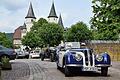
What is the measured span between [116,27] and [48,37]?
180 feet

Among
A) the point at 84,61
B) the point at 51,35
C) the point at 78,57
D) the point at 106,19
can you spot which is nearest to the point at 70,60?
the point at 78,57

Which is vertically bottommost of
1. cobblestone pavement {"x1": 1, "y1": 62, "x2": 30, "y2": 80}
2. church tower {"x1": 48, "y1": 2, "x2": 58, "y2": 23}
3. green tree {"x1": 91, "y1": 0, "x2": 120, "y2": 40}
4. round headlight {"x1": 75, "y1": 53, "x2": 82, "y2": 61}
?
cobblestone pavement {"x1": 1, "y1": 62, "x2": 30, "y2": 80}

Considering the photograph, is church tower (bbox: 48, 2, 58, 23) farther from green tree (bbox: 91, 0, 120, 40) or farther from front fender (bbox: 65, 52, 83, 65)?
front fender (bbox: 65, 52, 83, 65)

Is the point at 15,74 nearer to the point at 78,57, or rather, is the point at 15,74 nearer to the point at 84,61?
the point at 78,57

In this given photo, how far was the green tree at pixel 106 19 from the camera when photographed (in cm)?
3456

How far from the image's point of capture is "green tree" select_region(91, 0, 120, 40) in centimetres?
3456

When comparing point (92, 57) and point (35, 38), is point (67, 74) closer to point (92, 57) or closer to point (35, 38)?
point (92, 57)

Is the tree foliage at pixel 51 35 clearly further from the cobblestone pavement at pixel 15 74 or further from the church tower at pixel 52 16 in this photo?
the cobblestone pavement at pixel 15 74

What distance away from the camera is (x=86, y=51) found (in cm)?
1916

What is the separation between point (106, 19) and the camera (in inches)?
1436

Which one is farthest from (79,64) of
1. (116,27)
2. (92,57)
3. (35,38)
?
(35,38)

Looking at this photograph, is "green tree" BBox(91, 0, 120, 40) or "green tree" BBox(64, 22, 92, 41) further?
"green tree" BBox(64, 22, 92, 41)

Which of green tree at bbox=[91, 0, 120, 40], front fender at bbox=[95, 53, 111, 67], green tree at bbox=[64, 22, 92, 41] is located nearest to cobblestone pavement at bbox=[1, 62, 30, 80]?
front fender at bbox=[95, 53, 111, 67]

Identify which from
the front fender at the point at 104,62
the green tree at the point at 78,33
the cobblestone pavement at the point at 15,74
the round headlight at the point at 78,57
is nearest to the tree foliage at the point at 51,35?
the green tree at the point at 78,33
